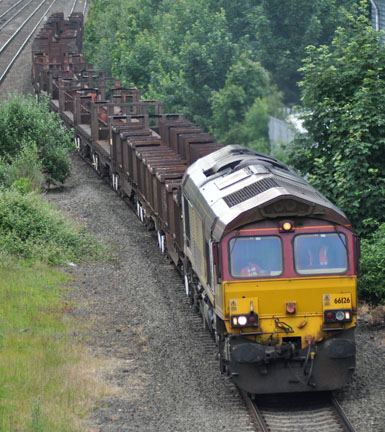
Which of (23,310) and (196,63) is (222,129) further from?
(23,310)

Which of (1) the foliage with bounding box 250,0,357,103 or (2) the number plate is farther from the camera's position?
(1) the foliage with bounding box 250,0,357,103

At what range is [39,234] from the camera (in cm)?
2067

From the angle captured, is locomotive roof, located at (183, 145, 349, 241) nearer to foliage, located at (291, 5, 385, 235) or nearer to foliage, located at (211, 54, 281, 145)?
foliage, located at (291, 5, 385, 235)

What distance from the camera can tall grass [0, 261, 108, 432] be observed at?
1071 cm

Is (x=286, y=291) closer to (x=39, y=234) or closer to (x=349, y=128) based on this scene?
(x=349, y=128)

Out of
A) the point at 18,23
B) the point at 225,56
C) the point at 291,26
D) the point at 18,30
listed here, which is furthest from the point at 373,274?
the point at 18,23

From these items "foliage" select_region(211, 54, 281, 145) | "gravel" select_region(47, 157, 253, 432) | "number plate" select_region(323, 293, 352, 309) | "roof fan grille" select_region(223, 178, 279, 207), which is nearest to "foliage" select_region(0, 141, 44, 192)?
"gravel" select_region(47, 157, 253, 432)

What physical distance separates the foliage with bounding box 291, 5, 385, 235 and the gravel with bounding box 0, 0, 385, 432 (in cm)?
380

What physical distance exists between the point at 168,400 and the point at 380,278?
22.0ft

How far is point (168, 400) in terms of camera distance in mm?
11648

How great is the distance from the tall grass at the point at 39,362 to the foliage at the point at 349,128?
679cm

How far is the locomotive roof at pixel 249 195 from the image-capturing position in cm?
1119

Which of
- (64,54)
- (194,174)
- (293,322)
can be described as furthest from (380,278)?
(64,54)

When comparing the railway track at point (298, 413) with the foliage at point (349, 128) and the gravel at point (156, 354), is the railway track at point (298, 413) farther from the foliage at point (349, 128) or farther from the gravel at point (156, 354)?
the foliage at point (349, 128)
